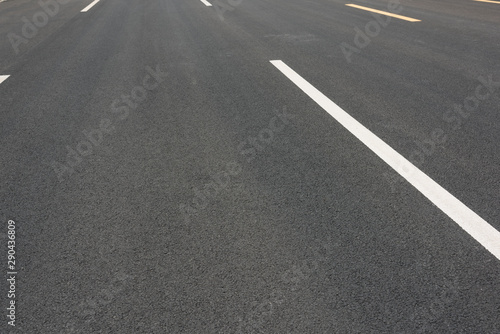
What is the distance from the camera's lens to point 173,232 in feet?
9.29

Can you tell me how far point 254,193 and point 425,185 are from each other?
1.25 m

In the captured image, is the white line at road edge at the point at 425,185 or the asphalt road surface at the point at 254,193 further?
the white line at road edge at the point at 425,185

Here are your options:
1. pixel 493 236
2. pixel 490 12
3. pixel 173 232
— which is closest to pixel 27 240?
pixel 173 232

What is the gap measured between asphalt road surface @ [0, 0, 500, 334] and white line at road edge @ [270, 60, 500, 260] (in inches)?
0.6

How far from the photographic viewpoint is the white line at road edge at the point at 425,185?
2.68m

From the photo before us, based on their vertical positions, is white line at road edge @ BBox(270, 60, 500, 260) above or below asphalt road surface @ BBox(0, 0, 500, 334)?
below

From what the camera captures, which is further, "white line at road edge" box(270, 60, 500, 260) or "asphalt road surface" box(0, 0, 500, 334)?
"white line at road edge" box(270, 60, 500, 260)

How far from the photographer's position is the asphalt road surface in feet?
7.30

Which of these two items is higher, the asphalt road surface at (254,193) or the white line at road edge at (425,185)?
the asphalt road surface at (254,193)

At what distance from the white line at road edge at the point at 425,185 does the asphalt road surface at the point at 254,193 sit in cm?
2

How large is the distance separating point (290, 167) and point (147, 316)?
180 cm

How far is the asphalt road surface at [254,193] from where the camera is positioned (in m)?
2.23

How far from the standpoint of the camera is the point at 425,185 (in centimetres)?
326

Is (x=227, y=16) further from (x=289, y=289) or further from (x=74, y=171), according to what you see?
(x=289, y=289)
